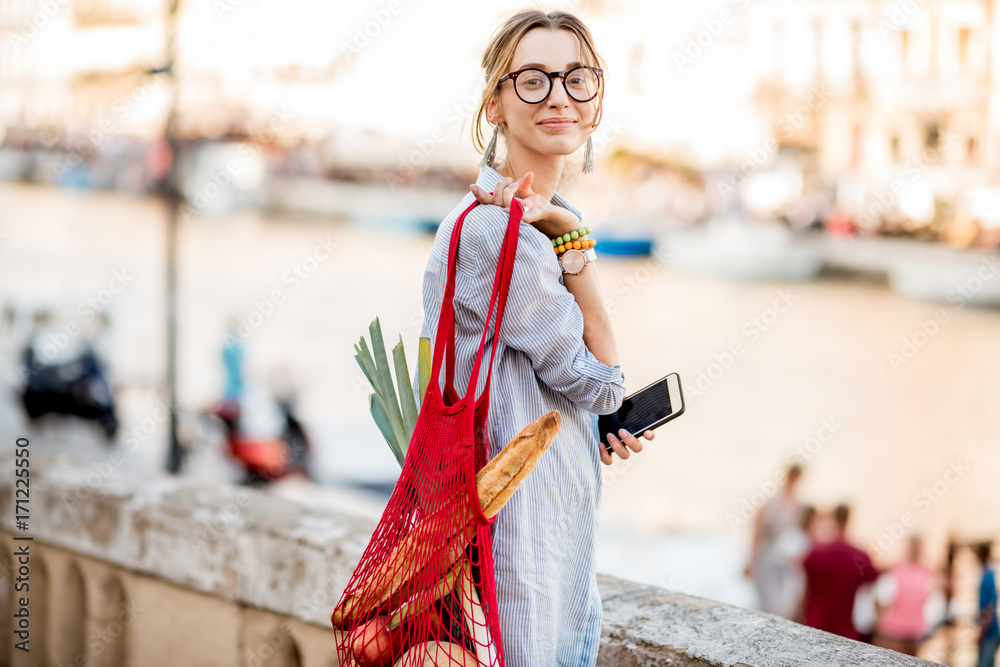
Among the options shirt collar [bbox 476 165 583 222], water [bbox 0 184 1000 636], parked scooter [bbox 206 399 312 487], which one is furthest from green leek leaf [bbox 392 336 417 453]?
parked scooter [bbox 206 399 312 487]

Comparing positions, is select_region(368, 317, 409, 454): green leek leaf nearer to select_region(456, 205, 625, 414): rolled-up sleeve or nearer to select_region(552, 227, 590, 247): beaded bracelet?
select_region(456, 205, 625, 414): rolled-up sleeve

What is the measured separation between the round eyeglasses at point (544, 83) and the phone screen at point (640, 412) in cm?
45

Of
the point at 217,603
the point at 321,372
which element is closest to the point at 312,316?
the point at 321,372

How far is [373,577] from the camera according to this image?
153 cm

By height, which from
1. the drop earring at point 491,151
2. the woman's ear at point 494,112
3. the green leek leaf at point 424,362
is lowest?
the green leek leaf at point 424,362

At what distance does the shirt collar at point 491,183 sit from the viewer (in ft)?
5.28

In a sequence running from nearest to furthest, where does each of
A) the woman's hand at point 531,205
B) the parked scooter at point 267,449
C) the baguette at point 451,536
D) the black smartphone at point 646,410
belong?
the baguette at point 451,536, the woman's hand at point 531,205, the black smartphone at point 646,410, the parked scooter at point 267,449

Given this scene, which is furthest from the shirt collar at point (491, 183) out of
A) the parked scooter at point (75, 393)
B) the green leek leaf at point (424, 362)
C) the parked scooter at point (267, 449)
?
the parked scooter at point (75, 393)

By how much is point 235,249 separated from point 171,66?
4978 centimetres

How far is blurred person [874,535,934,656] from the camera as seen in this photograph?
6.36 metres

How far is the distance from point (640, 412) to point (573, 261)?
267 millimetres

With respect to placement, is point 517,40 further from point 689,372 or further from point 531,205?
point 689,372

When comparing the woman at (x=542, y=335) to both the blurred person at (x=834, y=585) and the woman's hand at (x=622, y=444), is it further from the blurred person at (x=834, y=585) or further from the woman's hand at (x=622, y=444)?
the blurred person at (x=834, y=585)

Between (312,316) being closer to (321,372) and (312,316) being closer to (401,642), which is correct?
(321,372)
